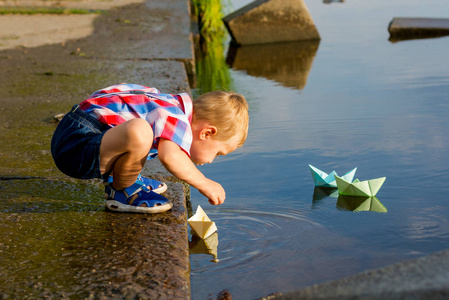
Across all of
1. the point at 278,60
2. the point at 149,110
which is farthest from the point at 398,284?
the point at 278,60

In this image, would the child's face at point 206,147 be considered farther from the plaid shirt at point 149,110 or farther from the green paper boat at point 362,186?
the green paper boat at point 362,186

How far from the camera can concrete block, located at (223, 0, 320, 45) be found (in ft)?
26.0

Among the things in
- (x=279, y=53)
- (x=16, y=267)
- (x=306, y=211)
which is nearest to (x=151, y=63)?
(x=279, y=53)

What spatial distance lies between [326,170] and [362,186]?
43 cm

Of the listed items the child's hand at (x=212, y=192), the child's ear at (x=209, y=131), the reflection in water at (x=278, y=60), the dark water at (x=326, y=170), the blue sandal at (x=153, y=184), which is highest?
the child's ear at (x=209, y=131)

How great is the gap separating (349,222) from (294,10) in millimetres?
5803

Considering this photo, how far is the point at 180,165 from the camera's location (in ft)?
7.34

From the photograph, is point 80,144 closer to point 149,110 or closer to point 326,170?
point 149,110

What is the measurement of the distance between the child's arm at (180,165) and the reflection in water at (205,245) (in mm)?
176

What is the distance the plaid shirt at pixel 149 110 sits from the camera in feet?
7.46

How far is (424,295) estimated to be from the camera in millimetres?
1428

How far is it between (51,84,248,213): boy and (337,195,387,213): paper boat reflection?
25.6 inches

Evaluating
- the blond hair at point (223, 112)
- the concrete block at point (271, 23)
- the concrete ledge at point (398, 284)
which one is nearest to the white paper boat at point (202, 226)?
the blond hair at point (223, 112)

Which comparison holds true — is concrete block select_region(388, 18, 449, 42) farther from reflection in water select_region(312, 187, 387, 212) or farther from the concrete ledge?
the concrete ledge
